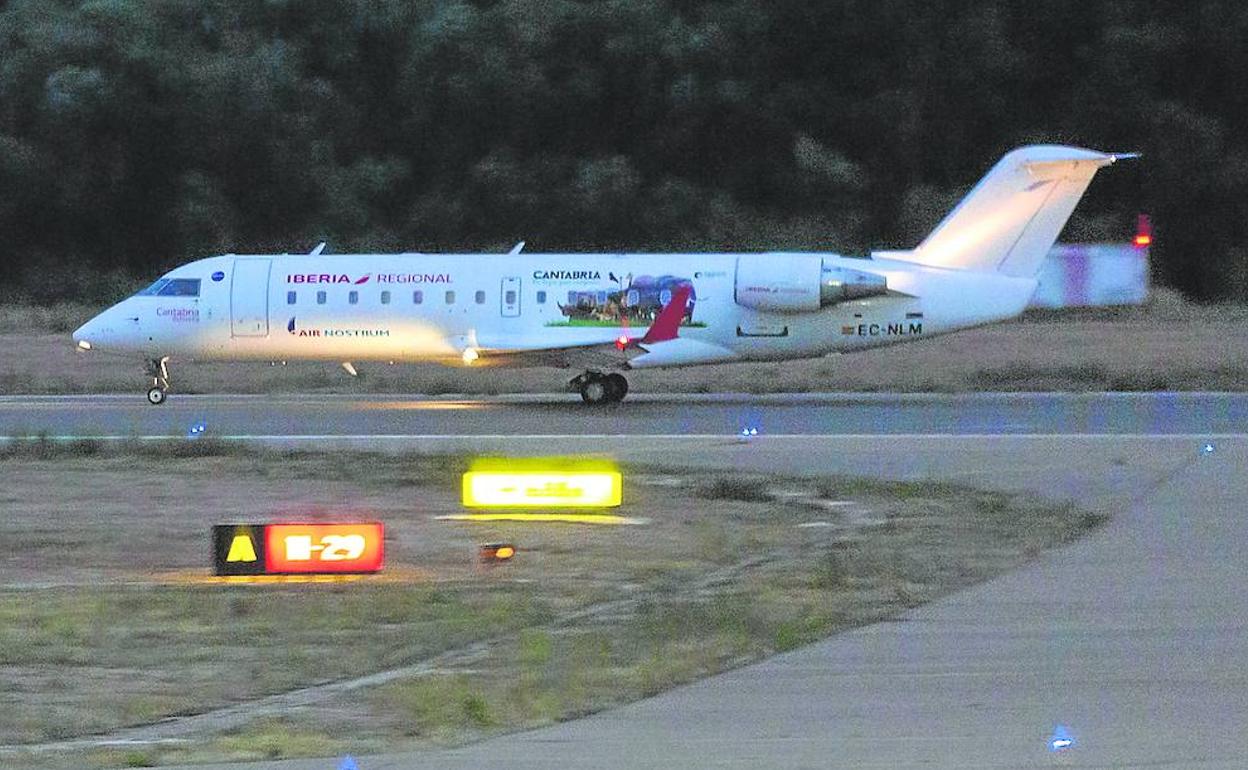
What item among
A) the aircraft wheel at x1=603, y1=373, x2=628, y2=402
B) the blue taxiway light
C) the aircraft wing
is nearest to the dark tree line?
the aircraft wheel at x1=603, y1=373, x2=628, y2=402

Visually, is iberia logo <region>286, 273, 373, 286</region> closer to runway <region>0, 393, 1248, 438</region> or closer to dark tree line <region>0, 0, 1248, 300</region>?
runway <region>0, 393, 1248, 438</region>

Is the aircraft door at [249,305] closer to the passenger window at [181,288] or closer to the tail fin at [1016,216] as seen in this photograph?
the passenger window at [181,288]

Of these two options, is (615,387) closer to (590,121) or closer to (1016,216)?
(1016,216)

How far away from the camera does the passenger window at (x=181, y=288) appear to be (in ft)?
94.5

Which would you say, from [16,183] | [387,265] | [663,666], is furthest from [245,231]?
[663,666]

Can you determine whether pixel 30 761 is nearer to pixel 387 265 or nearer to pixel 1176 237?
pixel 387 265

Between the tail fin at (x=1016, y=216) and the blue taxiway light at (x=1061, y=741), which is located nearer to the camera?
the blue taxiway light at (x=1061, y=741)

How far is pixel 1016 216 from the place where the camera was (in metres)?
27.6

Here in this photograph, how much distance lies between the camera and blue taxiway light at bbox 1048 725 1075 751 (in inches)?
311

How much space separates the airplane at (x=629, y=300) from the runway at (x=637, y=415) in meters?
0.85

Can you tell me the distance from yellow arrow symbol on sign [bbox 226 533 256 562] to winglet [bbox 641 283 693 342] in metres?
15.2

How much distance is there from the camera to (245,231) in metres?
50.5

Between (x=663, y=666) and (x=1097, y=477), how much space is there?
30.1 ft

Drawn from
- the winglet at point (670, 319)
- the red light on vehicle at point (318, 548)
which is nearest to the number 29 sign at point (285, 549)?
the red light on vehicle at point (318, 548)
